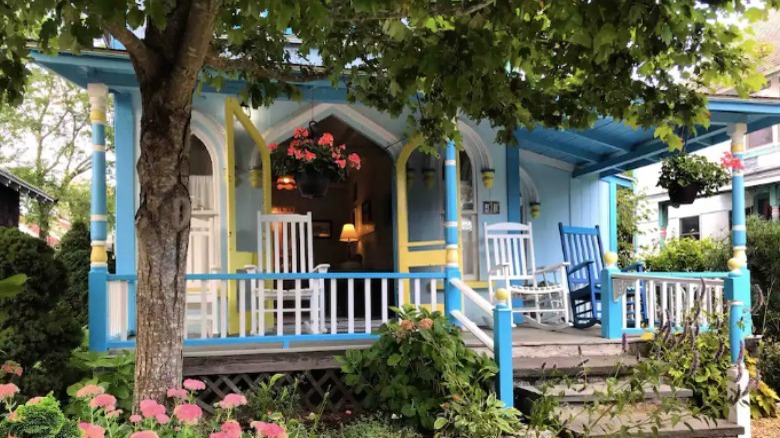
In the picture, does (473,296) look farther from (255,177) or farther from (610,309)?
(255,177)

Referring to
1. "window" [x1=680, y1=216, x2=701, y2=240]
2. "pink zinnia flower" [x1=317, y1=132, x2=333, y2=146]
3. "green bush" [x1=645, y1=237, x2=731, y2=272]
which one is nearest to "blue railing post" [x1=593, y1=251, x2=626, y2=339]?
"pink zinnia flower" [x1=317, y1=132, x2=333, y2=146]

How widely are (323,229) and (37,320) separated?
624 centimetres

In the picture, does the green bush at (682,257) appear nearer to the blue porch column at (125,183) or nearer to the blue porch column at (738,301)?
the blue porch column at (738,301)

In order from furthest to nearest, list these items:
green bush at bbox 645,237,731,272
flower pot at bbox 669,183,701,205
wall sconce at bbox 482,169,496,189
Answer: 1. green bush at bbox 645,237,731,272
2. flower pot at bbox 669,183,701,205
3. wall sconce at bbox 482,169,496,189

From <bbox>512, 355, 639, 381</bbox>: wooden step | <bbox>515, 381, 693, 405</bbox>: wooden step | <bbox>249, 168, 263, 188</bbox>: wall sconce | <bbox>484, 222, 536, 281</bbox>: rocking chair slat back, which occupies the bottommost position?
<bbox>515, 381, 693, 405</bbox>: wooden step

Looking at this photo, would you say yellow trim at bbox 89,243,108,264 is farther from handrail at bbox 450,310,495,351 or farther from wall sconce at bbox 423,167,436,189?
wall sconce at bbox 423,167,436,189

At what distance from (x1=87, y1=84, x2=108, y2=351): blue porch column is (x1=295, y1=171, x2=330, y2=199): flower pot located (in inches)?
64.4

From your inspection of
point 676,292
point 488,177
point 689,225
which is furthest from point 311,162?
point 689,225

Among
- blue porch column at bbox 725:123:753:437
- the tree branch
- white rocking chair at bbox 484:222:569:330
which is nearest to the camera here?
the tree branch

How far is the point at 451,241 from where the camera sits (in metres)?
4.53

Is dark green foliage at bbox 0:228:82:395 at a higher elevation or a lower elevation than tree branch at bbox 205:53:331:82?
lower

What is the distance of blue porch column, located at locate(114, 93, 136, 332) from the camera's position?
4.72m

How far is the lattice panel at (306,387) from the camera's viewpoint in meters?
3.88

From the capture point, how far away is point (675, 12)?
7.22 feet
